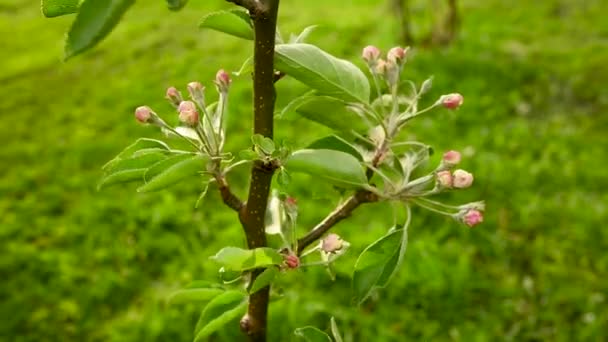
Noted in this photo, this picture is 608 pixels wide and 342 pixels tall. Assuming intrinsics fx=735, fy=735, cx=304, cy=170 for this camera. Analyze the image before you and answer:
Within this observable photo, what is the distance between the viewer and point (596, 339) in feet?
5.37

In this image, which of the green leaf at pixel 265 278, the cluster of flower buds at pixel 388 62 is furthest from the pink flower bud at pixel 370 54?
the green leaf at pixel 265 278

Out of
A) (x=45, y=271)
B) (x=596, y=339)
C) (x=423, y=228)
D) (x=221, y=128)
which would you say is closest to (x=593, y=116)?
(x=423, y=228)

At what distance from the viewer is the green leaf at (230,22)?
56cm

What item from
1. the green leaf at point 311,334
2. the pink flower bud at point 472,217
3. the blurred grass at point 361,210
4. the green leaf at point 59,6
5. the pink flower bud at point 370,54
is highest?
the green leaf at point 59,6

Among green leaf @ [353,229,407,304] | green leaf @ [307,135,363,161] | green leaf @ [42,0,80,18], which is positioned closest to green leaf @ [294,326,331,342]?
green leaf @ [353,229,407,304]

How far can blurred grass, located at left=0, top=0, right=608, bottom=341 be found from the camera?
5.72ft

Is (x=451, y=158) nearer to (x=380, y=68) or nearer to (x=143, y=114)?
(x=380, y=68)

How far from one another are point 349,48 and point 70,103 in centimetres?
119

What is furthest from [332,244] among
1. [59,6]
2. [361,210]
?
[361,210]

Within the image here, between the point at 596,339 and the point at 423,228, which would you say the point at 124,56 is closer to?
the point at 423,228

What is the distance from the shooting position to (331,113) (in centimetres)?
68

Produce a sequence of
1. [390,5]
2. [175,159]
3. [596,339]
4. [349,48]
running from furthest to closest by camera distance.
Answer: [390,5]
[349,48]
[596,339]
[175,159]

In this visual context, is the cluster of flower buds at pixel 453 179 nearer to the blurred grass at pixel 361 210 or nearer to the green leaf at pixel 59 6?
the blurred grass at pixel 361 210

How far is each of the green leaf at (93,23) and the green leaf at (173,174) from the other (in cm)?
20
